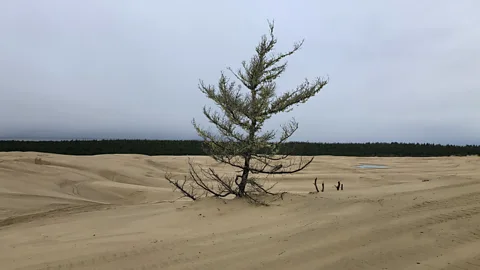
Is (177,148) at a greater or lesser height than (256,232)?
greater

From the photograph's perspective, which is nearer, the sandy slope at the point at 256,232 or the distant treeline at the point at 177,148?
the sandy slope at the point at 256,232

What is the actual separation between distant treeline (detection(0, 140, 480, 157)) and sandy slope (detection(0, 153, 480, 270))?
20509 mm

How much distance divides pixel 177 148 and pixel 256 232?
27.0 m

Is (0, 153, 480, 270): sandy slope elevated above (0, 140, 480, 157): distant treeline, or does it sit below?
below

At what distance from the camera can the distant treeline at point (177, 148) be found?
28.0 meters

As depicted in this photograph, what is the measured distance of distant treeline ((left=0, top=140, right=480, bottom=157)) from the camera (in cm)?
2795

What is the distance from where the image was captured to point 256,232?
5.08 m

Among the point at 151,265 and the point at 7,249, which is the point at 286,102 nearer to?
the point at 151,265

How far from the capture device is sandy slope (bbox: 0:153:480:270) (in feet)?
13.6

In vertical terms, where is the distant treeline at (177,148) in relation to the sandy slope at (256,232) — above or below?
above

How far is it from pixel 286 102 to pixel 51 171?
8.25 metres

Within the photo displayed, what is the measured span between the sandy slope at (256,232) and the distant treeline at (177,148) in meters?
20.5

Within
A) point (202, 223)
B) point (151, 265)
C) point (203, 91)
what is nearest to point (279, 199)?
point (202, 223)

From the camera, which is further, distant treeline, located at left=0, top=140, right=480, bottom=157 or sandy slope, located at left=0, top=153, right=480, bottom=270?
distant treeline, located at left=0, top=140, right=480, bottom=157
